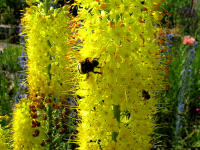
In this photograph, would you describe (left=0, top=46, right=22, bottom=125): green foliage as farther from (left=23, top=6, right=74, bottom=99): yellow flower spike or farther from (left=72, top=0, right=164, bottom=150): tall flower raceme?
(left=72, top=0, right=164, bottom=150): tall flower raceme

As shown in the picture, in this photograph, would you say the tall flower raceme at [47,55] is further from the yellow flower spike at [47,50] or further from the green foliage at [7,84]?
the green foliage at [7,84]

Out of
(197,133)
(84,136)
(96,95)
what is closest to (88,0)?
(96,95)

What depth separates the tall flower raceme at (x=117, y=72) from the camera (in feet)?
5.99

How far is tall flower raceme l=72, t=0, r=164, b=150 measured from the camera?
183 cm

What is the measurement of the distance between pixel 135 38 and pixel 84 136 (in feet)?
3.12

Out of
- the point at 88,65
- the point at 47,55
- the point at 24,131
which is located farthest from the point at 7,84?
the point at 88,65

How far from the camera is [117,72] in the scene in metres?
1.86

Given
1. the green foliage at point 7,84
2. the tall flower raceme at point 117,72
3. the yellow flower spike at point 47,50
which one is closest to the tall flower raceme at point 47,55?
the yellow flower spike at point 47,50

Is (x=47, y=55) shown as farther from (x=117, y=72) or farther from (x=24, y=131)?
(x=117, y=72)

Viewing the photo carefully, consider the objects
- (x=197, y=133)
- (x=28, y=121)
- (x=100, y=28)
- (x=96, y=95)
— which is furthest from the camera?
(x=197, y=133)

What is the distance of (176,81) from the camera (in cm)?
550

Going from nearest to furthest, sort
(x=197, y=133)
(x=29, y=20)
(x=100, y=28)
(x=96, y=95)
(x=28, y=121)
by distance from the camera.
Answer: (x=100, y=28), (x=96, y=95), (x=28, y=121), (x=29, y=20), (x=197, y=133)

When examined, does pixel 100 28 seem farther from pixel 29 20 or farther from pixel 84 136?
pixel 29 20

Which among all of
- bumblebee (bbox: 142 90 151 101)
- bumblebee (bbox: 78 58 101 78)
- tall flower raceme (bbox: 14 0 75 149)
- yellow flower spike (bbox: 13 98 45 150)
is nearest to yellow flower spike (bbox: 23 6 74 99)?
tall flower raceme (bbox: 14 0 75 149)
